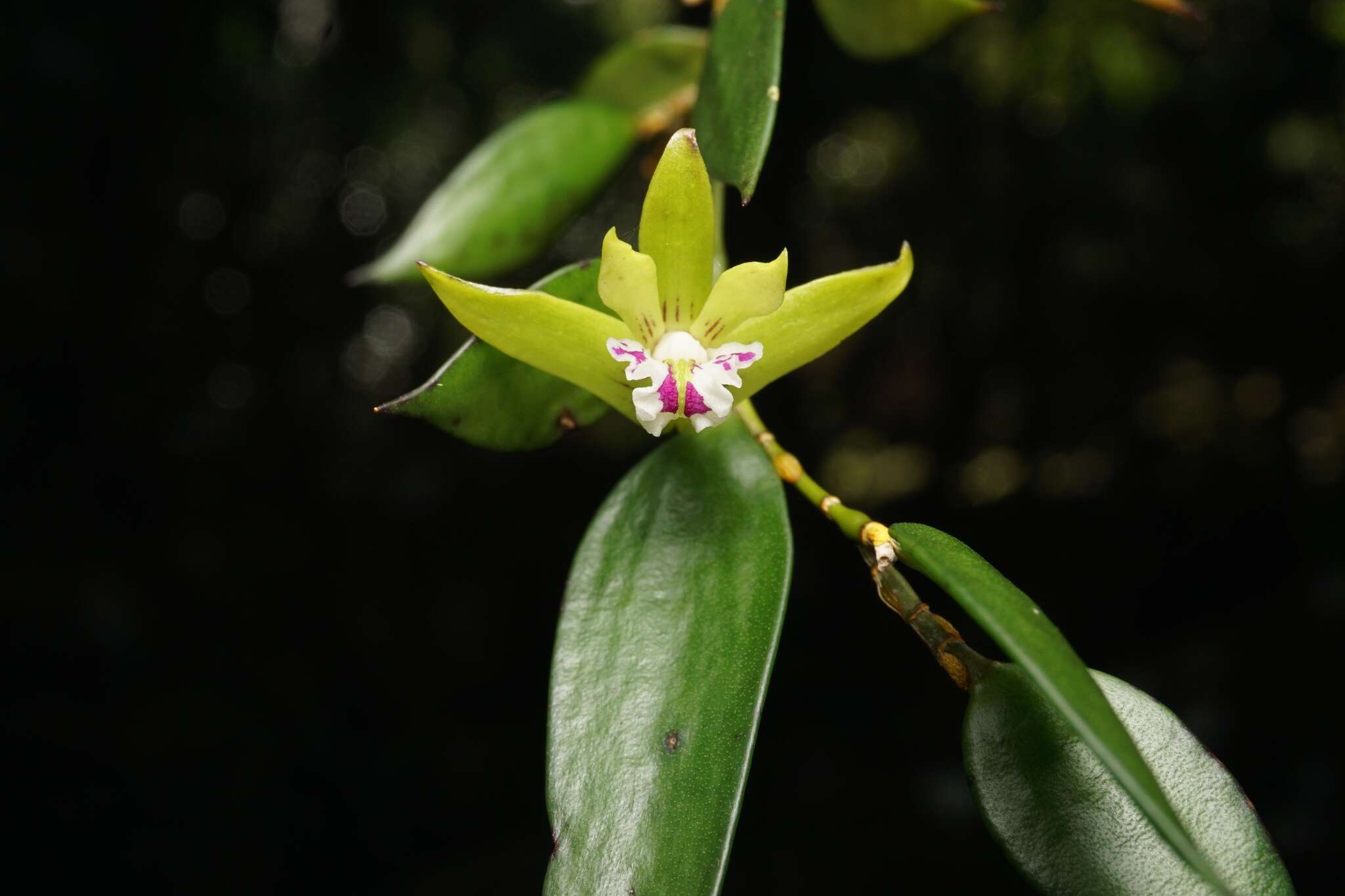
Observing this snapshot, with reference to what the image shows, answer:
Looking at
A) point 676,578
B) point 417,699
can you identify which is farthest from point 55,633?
point 676,578

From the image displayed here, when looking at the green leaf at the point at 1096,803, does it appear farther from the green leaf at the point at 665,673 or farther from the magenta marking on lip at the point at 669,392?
the magenta marking on lip at the point at 669,392

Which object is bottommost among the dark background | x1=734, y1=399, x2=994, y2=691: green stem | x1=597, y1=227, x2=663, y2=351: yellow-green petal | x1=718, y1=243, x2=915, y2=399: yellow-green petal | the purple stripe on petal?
the dark background

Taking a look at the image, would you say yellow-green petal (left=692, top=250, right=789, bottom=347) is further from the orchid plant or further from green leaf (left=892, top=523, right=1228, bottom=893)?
green leaf (left=892, top=523, right=1228, bottom=893)

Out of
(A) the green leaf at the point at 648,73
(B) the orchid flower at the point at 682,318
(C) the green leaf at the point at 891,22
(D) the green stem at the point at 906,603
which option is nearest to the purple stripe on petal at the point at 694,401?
(B) the orchid flower at the point at 682,318

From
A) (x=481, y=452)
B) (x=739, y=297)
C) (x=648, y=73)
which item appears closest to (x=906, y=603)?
(x=739, y=297)

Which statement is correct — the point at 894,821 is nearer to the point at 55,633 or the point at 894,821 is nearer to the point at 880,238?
the point at 880,238

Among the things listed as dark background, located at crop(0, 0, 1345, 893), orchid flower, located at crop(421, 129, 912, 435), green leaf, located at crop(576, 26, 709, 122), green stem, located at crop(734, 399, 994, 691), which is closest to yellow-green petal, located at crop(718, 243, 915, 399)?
orchid flower, located at crop(421, 129, 912, 435)
